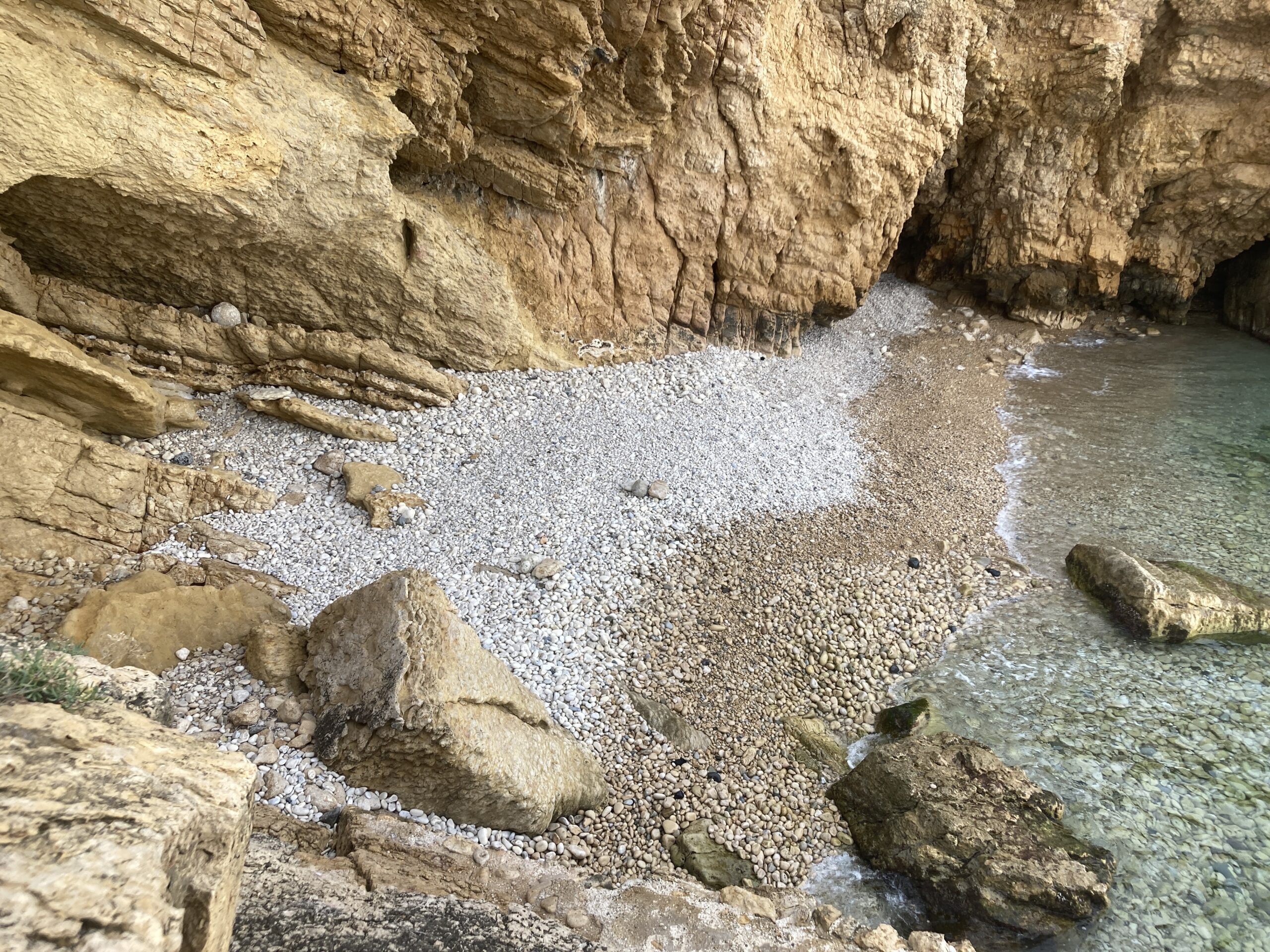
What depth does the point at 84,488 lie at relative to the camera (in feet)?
23.9

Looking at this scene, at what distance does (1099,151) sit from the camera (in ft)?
54.5

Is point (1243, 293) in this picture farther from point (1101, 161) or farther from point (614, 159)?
point (614, 159)

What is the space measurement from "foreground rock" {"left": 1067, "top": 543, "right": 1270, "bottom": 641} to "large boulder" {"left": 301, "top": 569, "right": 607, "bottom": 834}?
7561 mm

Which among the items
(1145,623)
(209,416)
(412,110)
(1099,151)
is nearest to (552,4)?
(412,110)

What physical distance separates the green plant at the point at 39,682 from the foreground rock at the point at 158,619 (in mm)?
2796

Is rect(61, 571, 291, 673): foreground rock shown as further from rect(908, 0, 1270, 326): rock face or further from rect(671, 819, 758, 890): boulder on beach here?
rect(908, 0, 1270, 326): rock face

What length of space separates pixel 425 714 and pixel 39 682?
239 centimetres

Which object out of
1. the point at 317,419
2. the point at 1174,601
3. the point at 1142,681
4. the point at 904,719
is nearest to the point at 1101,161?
the point at 1174,601

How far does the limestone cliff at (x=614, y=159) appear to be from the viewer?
286 inches

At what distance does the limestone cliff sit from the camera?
7.26m

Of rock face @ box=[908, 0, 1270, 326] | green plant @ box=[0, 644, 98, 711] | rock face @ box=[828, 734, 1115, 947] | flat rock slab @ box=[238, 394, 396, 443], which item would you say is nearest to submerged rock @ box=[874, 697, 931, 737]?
rock face @ box=[828, 734, 1115, 947]

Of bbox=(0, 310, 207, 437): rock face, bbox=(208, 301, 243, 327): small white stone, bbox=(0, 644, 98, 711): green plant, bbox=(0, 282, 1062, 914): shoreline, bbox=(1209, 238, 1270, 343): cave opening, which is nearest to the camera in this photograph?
bbox=(0, 644, 98, 711): green plant

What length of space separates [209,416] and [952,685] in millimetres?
10426

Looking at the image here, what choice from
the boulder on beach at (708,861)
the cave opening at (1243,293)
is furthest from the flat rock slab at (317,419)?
the cave opening at (1243,293)
